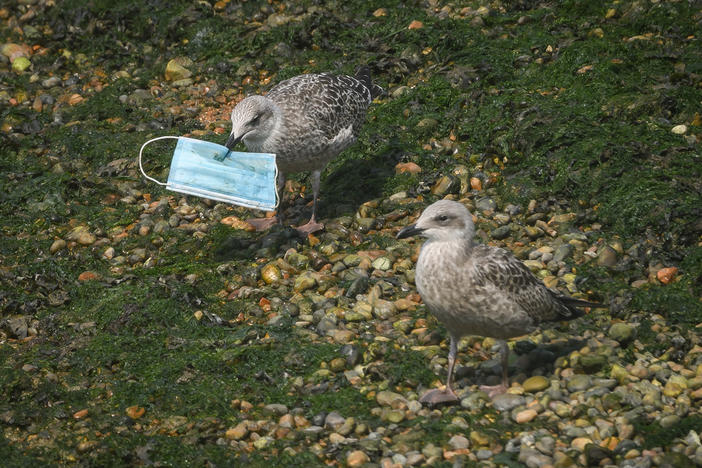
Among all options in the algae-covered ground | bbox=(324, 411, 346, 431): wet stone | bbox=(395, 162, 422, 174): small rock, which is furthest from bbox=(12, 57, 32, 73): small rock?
bbox=(324, 411, 346, 431): wet stone

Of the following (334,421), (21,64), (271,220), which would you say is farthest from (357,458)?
(21,64)

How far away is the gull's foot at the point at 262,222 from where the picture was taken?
9.57 metres

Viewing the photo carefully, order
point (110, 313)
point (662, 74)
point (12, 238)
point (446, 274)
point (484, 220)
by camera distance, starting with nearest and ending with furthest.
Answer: point (446, 274), point (110, 313), point (484, 220), point (12, 238), point (662, 74)

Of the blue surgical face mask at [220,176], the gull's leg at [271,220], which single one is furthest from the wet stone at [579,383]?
the gull's leg at [271,220]

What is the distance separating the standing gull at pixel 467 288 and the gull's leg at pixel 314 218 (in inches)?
109

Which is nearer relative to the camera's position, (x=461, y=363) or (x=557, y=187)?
(x=461, y=363)

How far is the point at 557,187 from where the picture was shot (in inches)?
360

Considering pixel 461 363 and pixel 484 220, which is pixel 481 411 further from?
pixel 484 220

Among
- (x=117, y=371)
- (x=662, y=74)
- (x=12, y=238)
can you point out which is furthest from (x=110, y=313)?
(x=662, y=74)

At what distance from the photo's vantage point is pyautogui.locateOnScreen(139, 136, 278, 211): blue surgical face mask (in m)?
8.25

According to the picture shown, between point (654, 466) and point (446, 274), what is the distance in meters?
Result: 1.89

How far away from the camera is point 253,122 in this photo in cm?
881

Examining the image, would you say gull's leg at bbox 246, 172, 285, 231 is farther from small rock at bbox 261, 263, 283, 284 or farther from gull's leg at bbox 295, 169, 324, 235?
small rock at bbox 261, 263, 283, 284

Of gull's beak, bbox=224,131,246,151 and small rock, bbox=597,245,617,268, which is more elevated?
small rock, bbox=597,245,617,268
